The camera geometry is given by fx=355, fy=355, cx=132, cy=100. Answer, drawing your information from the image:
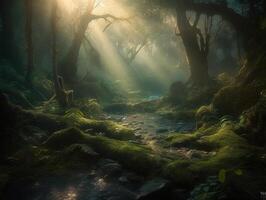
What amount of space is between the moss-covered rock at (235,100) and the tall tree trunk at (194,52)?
8.94m

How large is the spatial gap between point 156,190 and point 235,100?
7.77 m

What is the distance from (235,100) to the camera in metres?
12.8

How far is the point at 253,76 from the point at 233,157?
6430 millimetres

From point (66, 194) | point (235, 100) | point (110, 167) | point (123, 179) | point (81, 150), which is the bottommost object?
point (66, 194)

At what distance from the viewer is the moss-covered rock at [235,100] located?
12039 millimetres

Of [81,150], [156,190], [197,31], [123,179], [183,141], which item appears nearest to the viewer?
[156,190]

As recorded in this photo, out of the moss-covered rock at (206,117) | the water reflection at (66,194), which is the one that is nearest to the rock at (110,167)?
the water reflection at (66,194)

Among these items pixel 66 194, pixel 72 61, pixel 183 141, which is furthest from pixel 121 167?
pixel 72 61

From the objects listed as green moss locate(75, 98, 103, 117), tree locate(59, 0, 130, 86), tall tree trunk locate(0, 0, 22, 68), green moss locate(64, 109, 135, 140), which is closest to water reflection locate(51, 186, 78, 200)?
green moss locate(64, 109, 135, 140)

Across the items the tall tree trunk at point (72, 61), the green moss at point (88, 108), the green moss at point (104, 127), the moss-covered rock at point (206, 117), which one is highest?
the tall tree trunk at point (72, 61)

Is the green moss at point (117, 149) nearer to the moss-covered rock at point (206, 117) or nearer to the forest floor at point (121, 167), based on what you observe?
the forest floor at point (121, 167)

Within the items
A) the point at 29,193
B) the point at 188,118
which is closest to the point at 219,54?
the point at 188,118

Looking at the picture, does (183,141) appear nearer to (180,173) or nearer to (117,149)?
(117,149)

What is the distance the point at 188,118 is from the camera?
16.4 meters
